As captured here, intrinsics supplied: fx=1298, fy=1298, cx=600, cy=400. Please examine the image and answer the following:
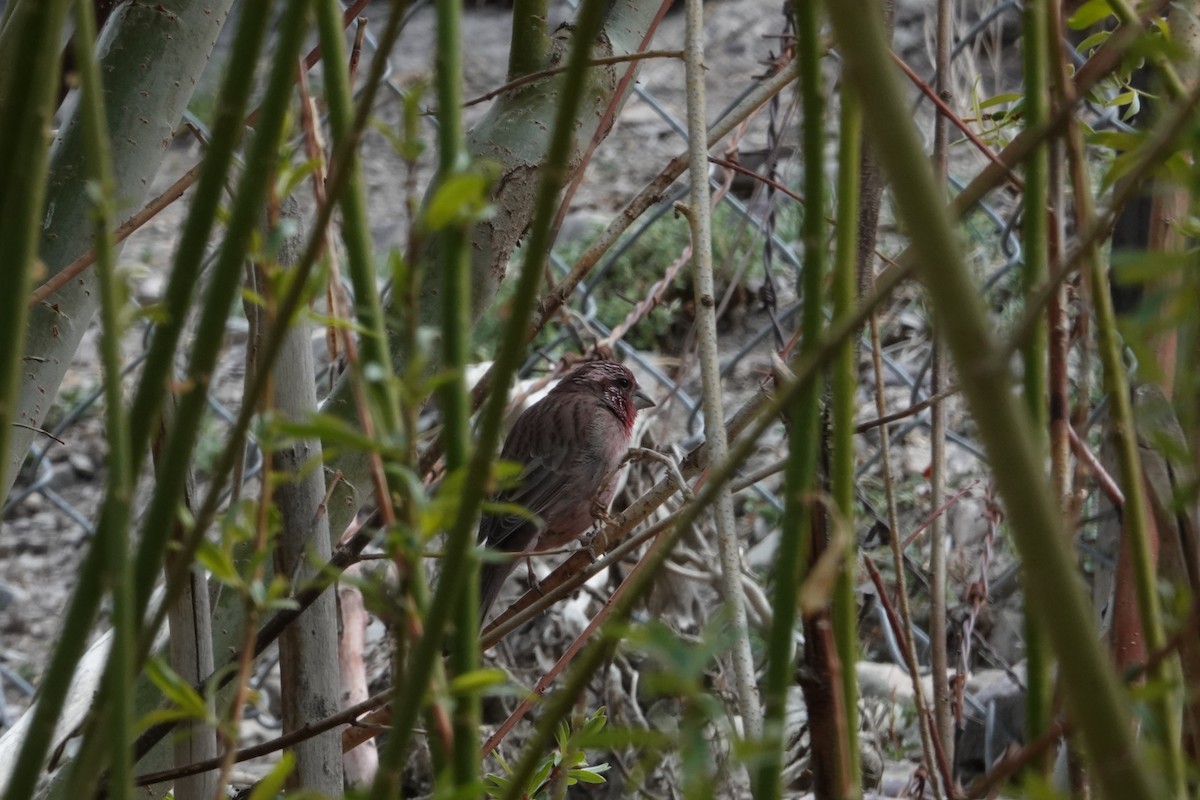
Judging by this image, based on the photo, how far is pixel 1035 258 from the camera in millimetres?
924

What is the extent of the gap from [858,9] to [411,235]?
0.99 ft

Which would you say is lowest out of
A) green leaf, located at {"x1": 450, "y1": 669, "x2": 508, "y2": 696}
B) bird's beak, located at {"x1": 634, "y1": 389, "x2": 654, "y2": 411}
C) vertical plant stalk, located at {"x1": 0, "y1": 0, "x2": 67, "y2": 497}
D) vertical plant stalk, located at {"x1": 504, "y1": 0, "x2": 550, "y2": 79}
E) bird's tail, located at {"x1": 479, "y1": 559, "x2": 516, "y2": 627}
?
green leaf, located at {"x1": 450, "y1": 669, "x2": 508, "y2": 696}

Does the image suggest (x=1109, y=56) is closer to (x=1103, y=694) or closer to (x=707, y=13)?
(x=1103, y=694)

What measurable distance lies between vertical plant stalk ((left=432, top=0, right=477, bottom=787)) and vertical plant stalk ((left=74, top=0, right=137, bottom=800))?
0.63ft

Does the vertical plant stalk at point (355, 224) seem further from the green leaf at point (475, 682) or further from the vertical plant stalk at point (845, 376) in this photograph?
the vertical plant stalk at point (845, 376)

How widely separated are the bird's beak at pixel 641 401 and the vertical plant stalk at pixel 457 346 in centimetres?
301

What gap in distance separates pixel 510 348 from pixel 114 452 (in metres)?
0.25

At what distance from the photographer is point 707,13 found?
748cm

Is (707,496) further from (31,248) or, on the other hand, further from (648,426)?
(648,426)

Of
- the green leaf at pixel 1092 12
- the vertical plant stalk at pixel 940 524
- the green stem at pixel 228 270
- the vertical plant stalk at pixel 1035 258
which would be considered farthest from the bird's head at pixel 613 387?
the green stem at pixel 228 270

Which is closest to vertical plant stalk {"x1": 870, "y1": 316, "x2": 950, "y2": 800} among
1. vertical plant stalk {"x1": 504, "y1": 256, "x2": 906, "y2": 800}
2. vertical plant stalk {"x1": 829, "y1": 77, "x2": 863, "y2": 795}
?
vertical plant stalk {"x1": 829, "y1": 77, "x2": 863, "y2": 795}

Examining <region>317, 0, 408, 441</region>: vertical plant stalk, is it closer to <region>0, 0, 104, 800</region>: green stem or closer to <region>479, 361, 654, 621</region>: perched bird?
<region>0, 0, 104, 800</region>: green stem

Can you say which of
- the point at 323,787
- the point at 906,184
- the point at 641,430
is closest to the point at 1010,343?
the point at 906,184

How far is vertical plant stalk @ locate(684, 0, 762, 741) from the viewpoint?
107 cm
